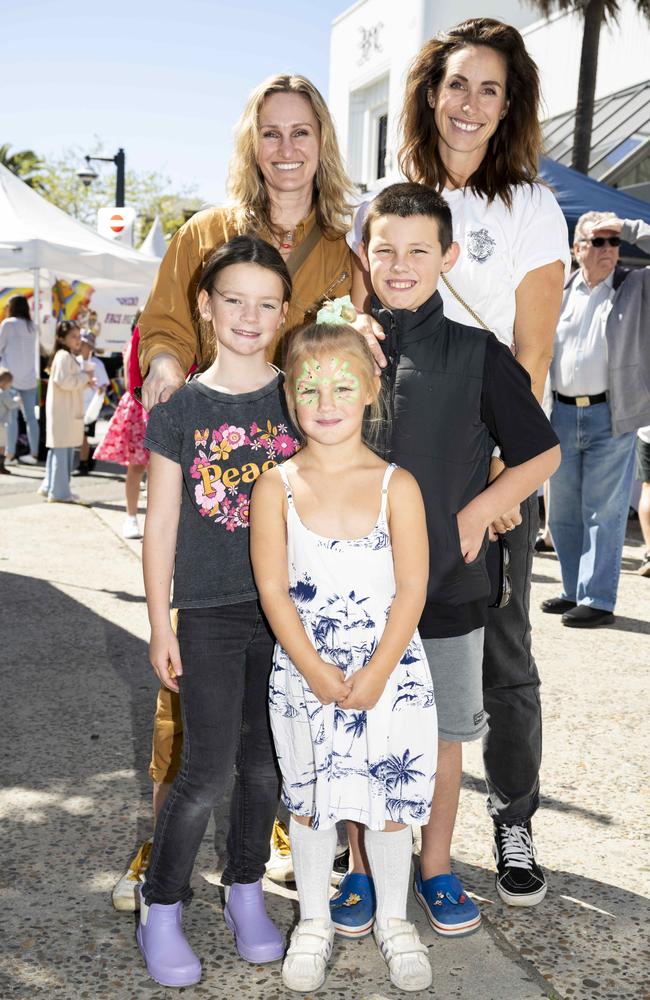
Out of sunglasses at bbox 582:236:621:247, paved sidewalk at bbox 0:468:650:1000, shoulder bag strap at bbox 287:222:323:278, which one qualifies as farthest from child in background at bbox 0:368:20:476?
shoulder bag strap at bbox 287:222:323:278

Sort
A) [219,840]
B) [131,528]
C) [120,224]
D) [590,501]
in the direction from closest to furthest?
1. [219,840]
2. [590,501]
3. [131,528]
4. [120,224]

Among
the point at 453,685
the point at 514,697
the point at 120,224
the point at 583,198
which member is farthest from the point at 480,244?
the point at 120,224

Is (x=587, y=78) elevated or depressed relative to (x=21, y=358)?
elevated

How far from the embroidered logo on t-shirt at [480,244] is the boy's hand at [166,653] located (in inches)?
48.0

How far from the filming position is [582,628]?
19.0 ft

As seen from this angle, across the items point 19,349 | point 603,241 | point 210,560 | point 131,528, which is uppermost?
point 603,241

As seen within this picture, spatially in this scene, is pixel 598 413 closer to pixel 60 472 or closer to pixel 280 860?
pixel 280 860

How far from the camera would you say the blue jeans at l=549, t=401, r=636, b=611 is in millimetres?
5918

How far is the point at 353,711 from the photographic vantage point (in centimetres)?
237

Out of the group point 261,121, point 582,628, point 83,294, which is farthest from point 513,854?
point 83,294

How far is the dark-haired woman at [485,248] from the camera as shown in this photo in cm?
257

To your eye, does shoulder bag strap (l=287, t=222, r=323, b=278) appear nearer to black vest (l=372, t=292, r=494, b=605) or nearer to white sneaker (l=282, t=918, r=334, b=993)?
black vest (l=372, t=292, r=494, b=605)

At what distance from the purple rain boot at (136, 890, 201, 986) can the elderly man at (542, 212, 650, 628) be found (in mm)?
3825

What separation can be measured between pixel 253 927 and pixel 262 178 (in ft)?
6.58
